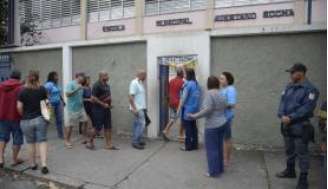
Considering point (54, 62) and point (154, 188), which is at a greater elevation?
point (54, 62)

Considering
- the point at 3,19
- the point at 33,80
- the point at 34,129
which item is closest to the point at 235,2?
the point at 33,80

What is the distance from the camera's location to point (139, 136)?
9305 millimetres

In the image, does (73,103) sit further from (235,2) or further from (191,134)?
(235,2)

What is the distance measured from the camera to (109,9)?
11.7 meters

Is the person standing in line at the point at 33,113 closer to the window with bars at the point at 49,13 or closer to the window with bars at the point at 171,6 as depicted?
the window with bars at the point at 171,6

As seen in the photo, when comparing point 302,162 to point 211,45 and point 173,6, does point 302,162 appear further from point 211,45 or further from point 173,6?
point 173,6

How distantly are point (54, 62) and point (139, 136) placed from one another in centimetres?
434

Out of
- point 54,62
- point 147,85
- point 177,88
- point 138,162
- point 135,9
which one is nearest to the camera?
point 138,162

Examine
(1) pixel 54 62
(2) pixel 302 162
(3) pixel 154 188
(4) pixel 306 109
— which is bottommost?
(3) pixel 154 188

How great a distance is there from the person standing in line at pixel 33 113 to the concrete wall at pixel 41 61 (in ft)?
15.8

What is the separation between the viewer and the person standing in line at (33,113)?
291 inches

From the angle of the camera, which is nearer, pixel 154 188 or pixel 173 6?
pixel 154 188

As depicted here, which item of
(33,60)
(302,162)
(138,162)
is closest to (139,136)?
(138,162)

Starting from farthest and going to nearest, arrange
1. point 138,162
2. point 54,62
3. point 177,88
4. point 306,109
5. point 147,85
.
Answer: point 54,62 → point 147,85 → point 177,88 → point 138,162 → point 306,109
